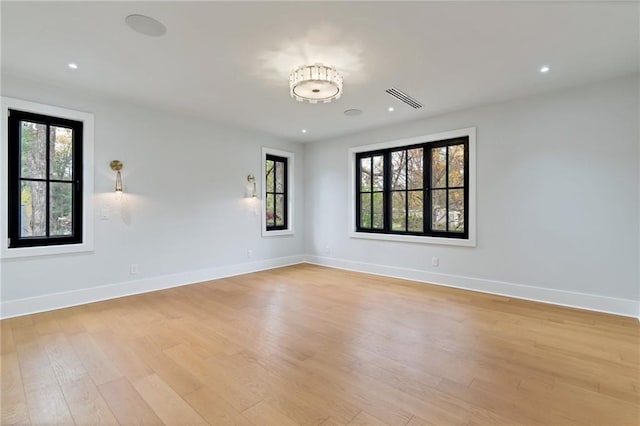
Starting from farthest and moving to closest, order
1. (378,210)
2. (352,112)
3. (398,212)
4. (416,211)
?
(378,210)
(398,212)
(416,211)
(352,112)

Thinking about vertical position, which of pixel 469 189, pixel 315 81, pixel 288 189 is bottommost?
pixel 469 189

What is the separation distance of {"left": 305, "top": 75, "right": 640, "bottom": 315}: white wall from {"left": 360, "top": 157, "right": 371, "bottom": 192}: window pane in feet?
3.82

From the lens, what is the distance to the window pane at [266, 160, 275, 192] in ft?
20.5

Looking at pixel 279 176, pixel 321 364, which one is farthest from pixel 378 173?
pixel 321 364

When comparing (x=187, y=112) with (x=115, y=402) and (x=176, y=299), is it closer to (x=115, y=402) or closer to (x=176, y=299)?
(x=176, y=299)

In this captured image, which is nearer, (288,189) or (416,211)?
(416,211)

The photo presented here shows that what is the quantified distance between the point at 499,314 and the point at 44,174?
5.66 metres

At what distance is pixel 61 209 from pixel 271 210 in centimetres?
336

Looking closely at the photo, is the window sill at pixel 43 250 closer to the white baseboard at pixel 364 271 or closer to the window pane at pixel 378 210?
the white baseboard at pixel 364 271

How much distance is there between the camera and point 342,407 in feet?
6.12

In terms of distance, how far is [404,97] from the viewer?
13.3 ft

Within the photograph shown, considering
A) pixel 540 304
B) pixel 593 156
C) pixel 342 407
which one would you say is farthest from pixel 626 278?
pixel 342 407

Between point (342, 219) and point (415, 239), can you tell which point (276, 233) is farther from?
point (415, 239)

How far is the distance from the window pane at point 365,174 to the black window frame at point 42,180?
14.6ft
